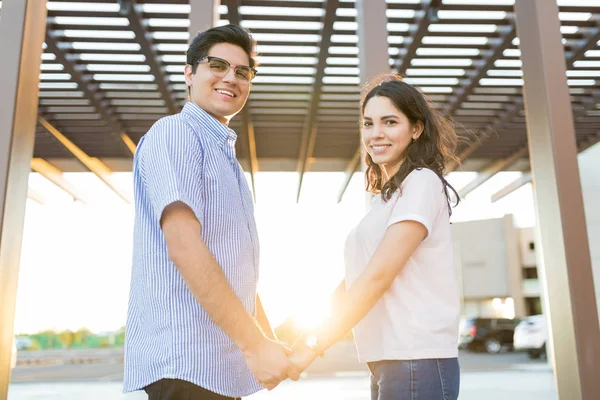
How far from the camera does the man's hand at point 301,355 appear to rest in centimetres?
162

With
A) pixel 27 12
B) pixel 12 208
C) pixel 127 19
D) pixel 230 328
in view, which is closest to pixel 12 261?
pixel 12 208

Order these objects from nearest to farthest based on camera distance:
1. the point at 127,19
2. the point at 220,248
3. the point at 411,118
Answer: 1. the point at 220,248
2. the point at 411,118
3. the point at 127,19

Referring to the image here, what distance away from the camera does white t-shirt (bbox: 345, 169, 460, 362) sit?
1527 mm

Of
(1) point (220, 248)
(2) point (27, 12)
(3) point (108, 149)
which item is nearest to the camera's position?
(1) point (220, 248)

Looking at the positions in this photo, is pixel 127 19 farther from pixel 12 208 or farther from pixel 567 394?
pixel 567 394

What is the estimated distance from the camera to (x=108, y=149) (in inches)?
496

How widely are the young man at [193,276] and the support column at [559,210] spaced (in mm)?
1748

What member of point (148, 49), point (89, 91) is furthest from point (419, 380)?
point (89, 91)

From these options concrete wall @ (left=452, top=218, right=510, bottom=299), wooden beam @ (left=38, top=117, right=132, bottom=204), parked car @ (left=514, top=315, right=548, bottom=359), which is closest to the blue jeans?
wooden beam @ (left=38, top=117, right=132, bottom=204)

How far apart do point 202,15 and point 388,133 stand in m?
2.10

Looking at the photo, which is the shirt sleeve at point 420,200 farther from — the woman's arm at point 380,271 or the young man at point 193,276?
the young man at point 193,276

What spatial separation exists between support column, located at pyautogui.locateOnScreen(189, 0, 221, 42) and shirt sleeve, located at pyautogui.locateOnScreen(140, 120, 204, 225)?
83.5 inches

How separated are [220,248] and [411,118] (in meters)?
0.78

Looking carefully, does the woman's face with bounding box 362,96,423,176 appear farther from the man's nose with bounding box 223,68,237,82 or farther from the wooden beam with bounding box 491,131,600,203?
the wooden beam with bounding box 491,131,600,203
